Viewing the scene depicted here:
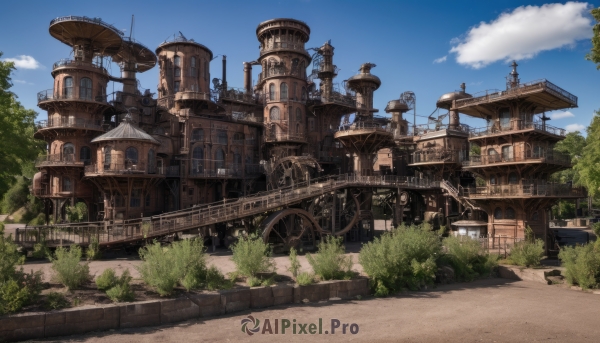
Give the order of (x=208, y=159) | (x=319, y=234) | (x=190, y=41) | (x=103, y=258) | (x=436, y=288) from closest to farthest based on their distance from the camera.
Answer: (x=436, y=288)
(x=103, y=258)
(x=319, y=234)
(x=208, y=159)
(x=190, y=41)

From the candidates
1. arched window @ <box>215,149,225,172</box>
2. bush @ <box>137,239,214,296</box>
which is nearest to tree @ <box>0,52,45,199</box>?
arched window @ <box>215,149,225,172</box>

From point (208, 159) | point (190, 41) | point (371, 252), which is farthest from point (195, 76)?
point (371, 252)

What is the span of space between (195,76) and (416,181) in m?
26.8

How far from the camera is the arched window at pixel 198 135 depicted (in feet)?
126

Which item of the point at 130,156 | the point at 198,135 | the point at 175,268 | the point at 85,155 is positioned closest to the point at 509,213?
the point at 198,135

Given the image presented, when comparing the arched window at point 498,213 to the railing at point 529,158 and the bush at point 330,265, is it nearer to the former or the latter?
the railing at point 529,158

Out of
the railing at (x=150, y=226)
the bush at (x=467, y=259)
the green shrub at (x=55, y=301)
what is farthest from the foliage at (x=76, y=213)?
the bush at (x=467, y=259)

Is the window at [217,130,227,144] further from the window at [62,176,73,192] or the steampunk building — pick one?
the window at [62,176,73,192]

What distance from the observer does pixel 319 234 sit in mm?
32906

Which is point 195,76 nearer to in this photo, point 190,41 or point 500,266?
point 190,41

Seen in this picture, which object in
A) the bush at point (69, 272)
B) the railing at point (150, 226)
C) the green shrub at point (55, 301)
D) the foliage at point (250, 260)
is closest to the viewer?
the green shrub at point (55, 301)

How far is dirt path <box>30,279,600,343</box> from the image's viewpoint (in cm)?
1494

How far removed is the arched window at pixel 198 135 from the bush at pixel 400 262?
21714 millimetres

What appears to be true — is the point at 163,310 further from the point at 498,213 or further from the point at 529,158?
the point at 498,213
